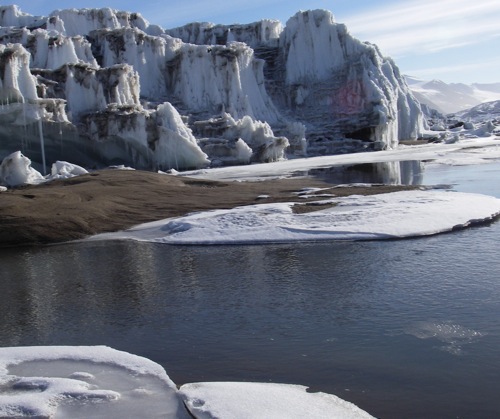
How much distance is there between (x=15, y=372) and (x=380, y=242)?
6854 mm

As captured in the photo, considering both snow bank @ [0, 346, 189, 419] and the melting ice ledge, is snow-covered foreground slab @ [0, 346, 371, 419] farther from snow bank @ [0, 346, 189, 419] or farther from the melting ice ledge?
the melting ice ledge

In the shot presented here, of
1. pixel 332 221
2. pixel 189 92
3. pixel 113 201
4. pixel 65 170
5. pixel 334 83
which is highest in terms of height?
pixel 334 83

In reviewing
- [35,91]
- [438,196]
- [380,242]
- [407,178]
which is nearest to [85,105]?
[35,91]

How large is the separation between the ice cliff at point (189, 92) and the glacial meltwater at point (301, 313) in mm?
19530

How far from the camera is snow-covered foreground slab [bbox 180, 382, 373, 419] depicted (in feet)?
14.0

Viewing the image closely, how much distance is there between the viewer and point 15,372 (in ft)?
17.3

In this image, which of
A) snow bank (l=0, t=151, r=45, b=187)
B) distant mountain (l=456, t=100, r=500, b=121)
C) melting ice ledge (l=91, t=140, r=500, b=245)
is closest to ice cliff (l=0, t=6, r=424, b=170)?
snow bank (l=0, t=151, r=45, b=187)

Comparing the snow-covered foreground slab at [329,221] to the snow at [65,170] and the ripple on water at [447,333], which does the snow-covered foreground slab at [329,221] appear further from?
the snow at [65,170]

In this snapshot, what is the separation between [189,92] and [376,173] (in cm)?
2071

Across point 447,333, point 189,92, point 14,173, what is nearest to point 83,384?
point 447,333

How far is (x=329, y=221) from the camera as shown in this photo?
39.4ft

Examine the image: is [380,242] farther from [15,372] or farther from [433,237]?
[15,372]

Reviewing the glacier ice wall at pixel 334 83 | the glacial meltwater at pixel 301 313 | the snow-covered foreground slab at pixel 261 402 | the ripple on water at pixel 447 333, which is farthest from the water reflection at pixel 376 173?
the snow-covered foreground slab at pixel 261 402

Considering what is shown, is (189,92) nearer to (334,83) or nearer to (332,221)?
(334,83)
